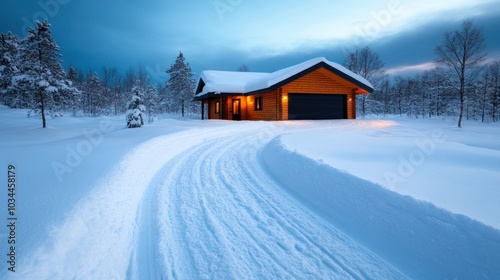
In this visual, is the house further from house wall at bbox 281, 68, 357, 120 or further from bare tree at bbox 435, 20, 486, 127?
bare tree at bbox 435, 20, 486, 127

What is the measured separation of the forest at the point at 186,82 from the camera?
15.6m

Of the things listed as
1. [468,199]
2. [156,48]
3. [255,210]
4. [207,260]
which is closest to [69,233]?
[207,260]

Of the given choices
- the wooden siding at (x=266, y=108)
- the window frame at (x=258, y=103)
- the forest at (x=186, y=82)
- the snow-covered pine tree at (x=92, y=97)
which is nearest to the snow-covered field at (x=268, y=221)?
the forest at (x=186, y=82)

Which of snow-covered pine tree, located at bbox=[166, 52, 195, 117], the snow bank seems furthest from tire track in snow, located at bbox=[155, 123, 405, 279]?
snow-covered pine tree, located at bbox=[166, 52, 195, 117]

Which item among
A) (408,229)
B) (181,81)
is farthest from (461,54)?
(181,81)

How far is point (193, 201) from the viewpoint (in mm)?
4227

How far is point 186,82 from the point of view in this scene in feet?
128

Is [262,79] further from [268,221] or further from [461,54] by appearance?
[268,221]

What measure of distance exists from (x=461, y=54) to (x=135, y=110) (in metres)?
28.9

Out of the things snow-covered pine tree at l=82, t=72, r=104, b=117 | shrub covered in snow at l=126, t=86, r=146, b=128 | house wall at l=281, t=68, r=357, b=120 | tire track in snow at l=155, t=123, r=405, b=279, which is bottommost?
tire track in snow at l=155, t=123, r=405, b=279

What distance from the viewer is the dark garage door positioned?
20219mm

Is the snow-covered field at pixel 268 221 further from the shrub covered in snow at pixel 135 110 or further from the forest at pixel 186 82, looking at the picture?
the forest at pixel 186 82

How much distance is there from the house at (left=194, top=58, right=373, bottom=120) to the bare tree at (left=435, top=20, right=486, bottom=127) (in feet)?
29.7

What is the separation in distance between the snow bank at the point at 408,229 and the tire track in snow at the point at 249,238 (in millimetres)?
280
